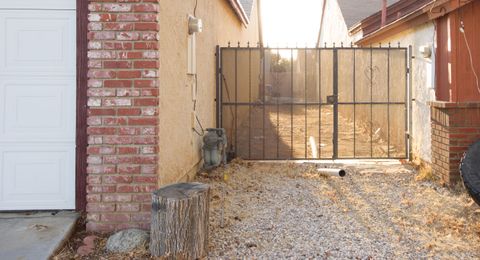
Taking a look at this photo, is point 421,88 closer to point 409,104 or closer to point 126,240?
point 409,104

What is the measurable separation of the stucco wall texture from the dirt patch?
A: 1.92 feet

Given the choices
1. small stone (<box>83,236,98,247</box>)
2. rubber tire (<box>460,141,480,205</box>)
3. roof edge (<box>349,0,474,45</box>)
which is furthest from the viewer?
roof edge (<box>349,0,474,45</box>)

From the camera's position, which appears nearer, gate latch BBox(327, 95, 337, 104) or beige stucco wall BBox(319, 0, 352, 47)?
gate latch BBox(327, 95, 337, 104)

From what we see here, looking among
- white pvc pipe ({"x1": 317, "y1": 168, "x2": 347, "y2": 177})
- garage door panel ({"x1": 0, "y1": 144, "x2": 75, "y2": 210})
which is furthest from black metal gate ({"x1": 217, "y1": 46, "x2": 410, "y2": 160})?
garage door panel ({"x1": 0, "y1": 144, "x2": 75, "y2": 210})

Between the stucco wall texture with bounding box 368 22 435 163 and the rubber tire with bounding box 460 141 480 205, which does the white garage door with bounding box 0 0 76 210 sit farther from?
the stucco wall texture with bounding box 368 22 435 163

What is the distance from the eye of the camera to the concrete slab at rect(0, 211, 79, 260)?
2998 millimetres

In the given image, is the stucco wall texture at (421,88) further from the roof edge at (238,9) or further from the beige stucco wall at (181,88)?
the roof edge at (238,9)

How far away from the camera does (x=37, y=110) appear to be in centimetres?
369

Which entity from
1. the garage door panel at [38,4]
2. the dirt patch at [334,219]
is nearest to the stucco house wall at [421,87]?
the dirt patch at [334,219]

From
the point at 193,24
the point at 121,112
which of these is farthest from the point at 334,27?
the point at 121,112

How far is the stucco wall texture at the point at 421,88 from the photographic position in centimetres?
629

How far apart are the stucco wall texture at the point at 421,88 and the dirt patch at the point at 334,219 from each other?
58 cm

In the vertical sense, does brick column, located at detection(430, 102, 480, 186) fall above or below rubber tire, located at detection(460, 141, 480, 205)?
above

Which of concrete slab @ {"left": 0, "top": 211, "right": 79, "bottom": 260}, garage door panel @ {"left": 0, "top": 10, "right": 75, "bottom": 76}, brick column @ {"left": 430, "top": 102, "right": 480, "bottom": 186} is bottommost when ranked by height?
concrete slab @ {"left": 0, "top": 211, "right": 79, "bottom": 260}
